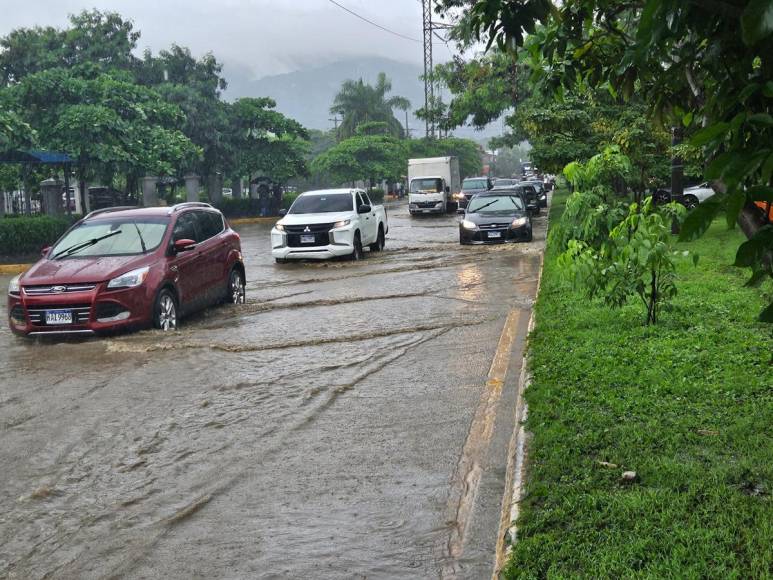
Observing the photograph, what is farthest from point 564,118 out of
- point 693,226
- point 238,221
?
point 238,221

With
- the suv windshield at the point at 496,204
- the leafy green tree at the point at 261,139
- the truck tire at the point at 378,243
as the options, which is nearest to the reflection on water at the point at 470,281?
the truck tire at the point at 378,243

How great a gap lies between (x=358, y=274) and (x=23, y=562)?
13961mm

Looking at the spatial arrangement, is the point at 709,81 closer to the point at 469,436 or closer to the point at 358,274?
the point at 469,436

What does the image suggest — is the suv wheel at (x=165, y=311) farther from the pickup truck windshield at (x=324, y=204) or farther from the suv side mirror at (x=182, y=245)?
the pickup truck windshield at (x=324, y=204)

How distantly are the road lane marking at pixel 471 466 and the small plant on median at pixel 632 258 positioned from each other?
1201 millimetres

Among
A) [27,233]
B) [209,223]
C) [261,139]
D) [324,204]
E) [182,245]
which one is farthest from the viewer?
[261,139]

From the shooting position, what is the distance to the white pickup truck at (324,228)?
69.0 feet

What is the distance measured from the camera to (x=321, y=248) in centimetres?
A: 2098

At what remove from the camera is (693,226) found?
2324 millimetres

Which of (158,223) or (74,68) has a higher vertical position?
(74,68)

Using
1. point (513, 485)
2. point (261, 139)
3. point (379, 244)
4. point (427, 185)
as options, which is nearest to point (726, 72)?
point (513, 485)

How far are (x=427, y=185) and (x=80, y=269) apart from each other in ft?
115

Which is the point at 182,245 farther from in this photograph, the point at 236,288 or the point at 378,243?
the point at 378,243

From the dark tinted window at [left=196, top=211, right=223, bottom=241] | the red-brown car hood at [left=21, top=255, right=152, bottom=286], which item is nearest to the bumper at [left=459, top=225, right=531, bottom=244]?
the dark tinted window at [left=196, top=211, right=223, bottom=241]
